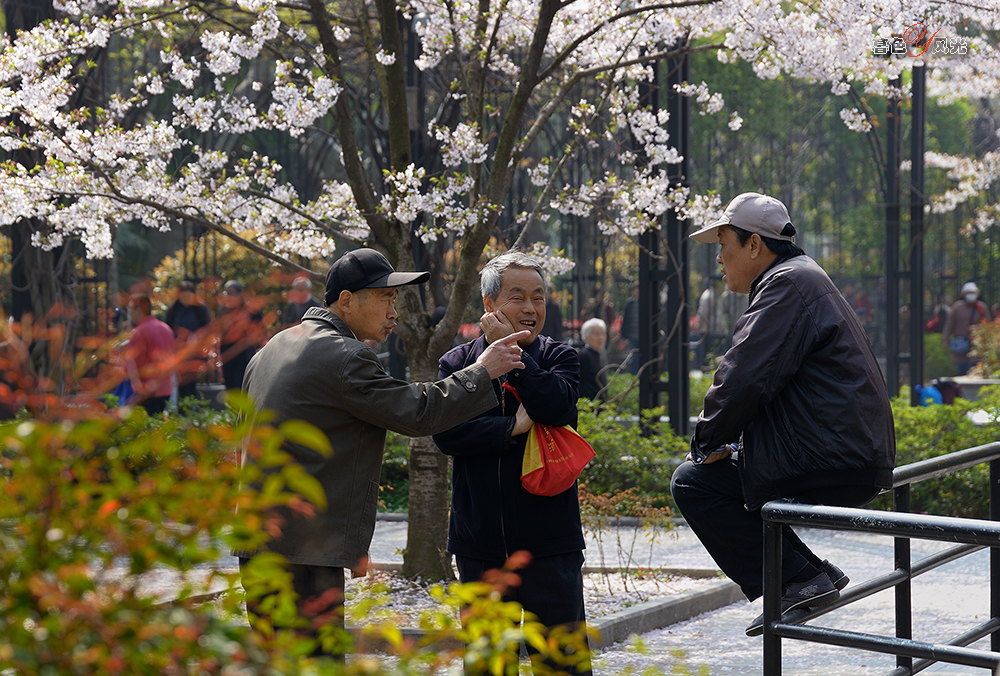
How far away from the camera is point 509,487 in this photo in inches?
154

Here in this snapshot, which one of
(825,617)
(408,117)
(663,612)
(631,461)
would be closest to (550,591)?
(663,612)

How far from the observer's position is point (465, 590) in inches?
66.4

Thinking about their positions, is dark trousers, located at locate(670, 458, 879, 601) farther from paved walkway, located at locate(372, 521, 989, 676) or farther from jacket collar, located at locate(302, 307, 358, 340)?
jacket collar, located at locate(302, 307, 358, 340)

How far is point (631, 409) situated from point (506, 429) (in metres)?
11.0

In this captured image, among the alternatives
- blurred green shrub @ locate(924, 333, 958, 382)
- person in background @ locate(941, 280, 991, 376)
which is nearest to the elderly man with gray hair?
person in background @ locate(941, 280, 991, 376)

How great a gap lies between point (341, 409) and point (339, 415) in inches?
0.9

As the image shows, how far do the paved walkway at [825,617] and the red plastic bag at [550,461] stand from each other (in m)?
0.95

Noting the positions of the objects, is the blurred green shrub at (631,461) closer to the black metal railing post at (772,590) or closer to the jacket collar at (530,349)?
the jacket collar at (530,349)

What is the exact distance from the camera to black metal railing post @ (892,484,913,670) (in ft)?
12.6

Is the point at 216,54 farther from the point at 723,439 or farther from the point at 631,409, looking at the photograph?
the point at 631,409

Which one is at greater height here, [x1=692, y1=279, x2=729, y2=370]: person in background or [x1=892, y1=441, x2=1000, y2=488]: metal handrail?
[x1=692, y1=279, x2=729, y2=370]: person in background

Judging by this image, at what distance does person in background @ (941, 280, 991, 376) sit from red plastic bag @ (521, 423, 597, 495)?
18276mm

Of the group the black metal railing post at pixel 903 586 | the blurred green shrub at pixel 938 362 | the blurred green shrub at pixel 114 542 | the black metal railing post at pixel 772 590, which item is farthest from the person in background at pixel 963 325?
the blurred green shrub at pixel 114 542

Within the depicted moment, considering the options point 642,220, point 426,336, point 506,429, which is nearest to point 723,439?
point 506,429
